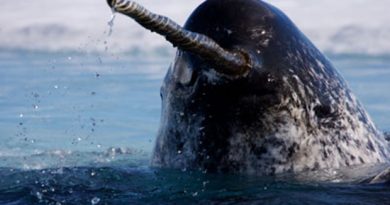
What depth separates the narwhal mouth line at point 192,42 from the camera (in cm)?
390

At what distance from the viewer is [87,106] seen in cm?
1353

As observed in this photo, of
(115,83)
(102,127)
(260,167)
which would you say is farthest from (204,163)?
(115,83)

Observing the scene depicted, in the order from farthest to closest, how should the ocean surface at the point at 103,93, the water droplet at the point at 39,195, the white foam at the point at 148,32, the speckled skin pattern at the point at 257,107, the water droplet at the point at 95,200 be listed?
the white foam at the point at 148,32 → the ocean surface at the point at 103,93 → the speckled skin pattern at the point at 257,107 → the water droplet at the point at 39,195 → the water droplet at the point at 95,200

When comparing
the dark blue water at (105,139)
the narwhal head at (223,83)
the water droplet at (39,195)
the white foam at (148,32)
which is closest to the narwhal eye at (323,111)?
the narwhal head at (223,83)

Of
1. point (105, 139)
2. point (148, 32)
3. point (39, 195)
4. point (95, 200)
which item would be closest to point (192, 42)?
point (95, 200)

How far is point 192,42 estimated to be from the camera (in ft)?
14.5

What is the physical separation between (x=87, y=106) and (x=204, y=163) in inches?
A: 339

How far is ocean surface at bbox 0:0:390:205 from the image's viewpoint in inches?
197

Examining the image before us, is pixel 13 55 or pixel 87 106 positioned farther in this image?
pixel 13 55

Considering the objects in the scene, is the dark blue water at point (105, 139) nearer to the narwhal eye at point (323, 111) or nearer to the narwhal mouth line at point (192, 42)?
the narwhal eye at point (323, 111)

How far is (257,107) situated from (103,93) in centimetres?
977

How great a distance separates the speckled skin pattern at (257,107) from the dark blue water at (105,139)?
0.43 ft

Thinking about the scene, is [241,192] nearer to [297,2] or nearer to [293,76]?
[293,76]

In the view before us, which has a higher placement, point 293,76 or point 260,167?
point 293,76
